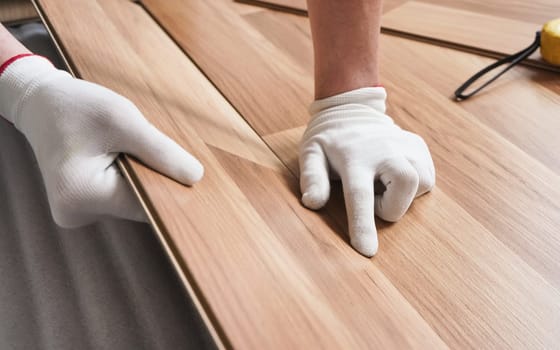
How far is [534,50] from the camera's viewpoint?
120cm

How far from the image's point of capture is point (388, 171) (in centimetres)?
76

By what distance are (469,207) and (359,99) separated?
23cm

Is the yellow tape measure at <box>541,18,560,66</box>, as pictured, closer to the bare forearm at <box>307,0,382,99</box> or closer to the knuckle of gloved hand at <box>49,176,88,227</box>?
the bare forearm at <box>307,0,382,99</box>

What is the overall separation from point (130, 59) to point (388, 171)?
0.64 m

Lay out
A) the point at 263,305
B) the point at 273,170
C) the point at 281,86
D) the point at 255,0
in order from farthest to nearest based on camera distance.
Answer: the point at 255,0
the point at 281,86
the point at 273,170
the point at 263,305

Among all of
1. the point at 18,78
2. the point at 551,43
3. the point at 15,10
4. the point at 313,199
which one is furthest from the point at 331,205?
the point at 15,10

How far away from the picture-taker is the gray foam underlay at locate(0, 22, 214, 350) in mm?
822

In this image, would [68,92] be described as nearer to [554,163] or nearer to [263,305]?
[263,305]

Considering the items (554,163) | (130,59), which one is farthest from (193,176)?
(554,163)

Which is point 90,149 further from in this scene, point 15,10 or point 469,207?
point 15,10

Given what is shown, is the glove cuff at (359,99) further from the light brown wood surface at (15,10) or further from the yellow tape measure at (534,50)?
the light brown wood surface at (15,10)

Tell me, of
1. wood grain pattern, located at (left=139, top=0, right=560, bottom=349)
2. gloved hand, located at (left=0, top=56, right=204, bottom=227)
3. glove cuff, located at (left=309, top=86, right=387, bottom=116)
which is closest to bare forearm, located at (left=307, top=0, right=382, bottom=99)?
glove cuff, located at (left=309, top=86, right=387, bottom=116)

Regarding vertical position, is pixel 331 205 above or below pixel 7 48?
below

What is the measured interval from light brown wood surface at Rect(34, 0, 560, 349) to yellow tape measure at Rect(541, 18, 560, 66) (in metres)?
0.05
